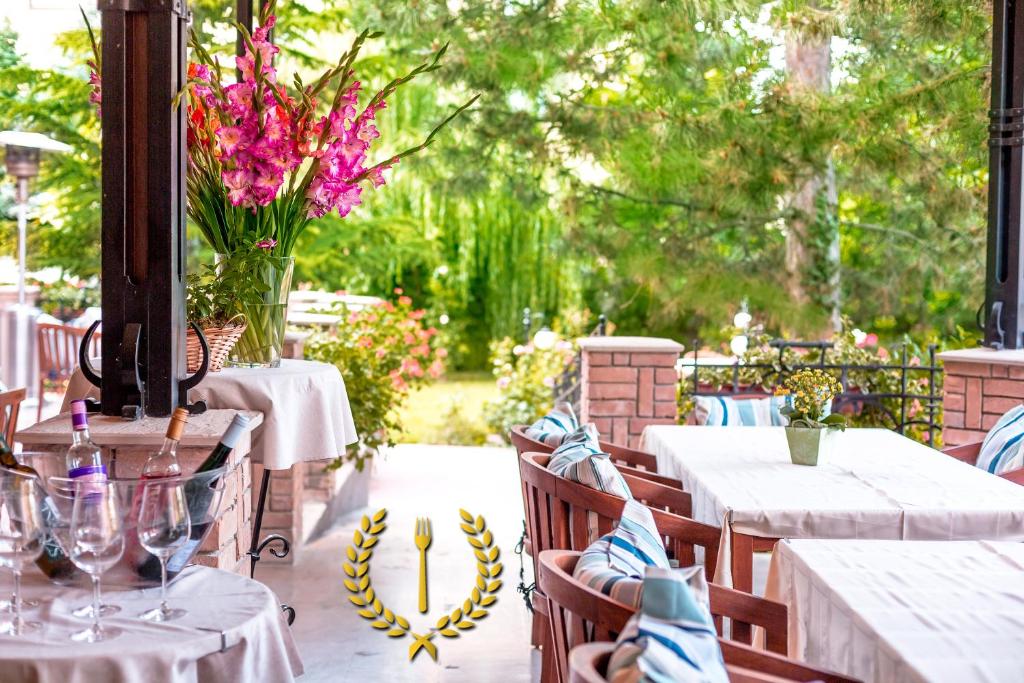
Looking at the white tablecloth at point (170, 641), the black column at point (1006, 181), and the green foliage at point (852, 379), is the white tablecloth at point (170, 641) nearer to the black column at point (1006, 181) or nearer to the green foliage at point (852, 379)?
the black column at point (1006, 181)

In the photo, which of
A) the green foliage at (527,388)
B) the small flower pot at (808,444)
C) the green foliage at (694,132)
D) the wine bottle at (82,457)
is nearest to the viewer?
the wine bottle at (82,457)

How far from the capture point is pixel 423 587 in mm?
3811

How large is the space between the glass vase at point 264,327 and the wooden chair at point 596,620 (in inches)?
54.1

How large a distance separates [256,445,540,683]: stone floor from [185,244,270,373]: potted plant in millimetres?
989

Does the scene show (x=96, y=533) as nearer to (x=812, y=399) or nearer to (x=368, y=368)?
(x=812, y=399)

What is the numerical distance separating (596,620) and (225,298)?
163 centimetres

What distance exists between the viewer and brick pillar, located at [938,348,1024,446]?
168 inches

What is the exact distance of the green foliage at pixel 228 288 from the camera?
9.15 feet

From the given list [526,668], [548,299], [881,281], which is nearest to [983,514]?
[526,668]

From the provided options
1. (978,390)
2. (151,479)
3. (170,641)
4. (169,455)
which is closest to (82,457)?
(169,455)

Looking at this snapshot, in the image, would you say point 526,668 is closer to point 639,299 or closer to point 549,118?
point 549,118

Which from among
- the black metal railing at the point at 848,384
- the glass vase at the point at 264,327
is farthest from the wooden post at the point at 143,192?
the black metal railing at the point at 848,384

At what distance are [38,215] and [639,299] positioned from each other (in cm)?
564

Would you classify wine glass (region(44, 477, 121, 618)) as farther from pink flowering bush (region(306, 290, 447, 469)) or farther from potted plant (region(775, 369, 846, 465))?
pink flowering bush (region(306, 290, 447, 469))
